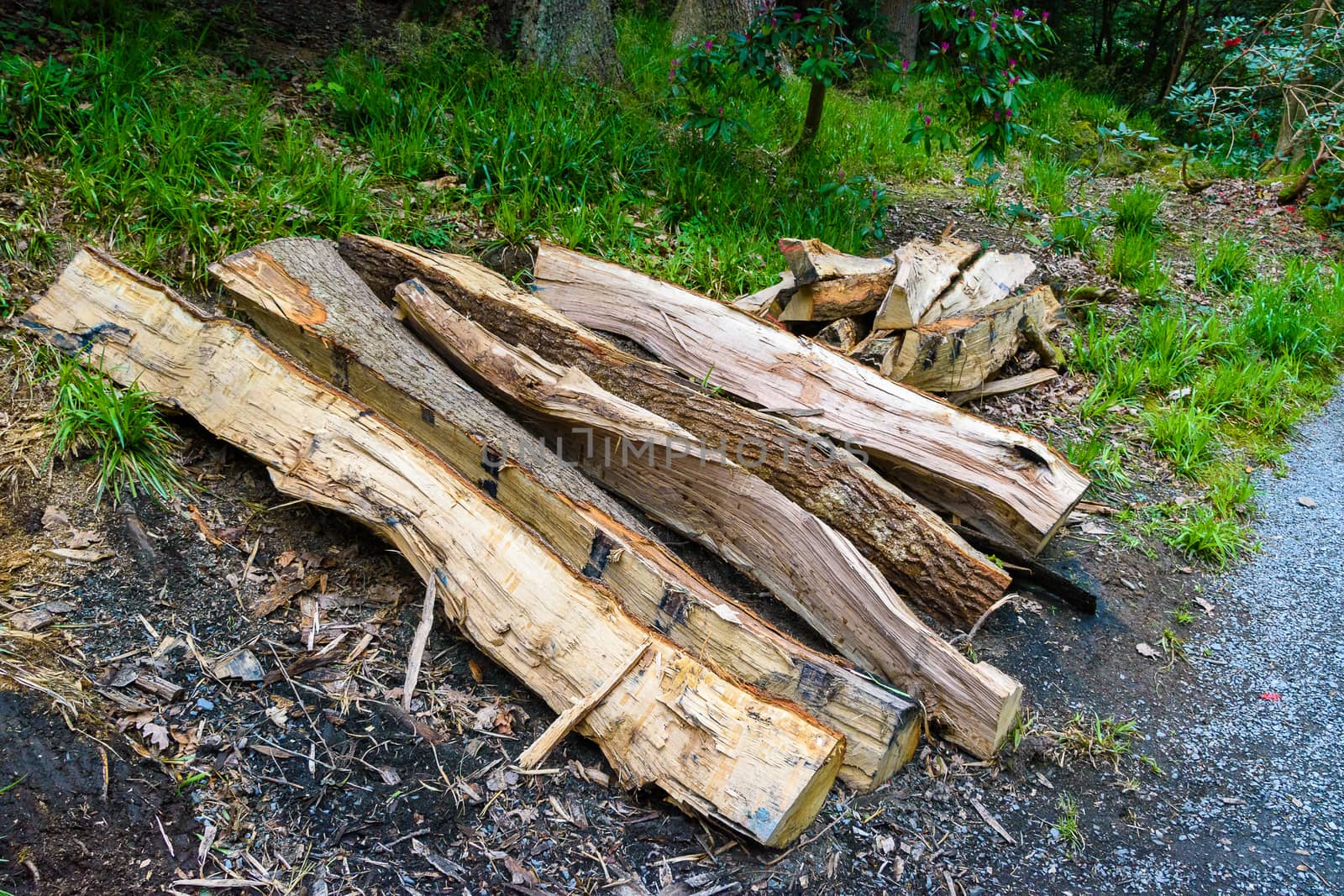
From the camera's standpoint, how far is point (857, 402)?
3.47m

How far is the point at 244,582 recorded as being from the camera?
292cm

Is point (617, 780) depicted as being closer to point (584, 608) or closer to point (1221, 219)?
point (584, 608)

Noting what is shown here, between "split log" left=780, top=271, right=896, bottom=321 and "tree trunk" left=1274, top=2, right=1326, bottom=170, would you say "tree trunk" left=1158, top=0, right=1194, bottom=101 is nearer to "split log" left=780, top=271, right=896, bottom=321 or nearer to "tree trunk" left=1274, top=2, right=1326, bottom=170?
"tree trunk" left=1274, top=2, right=1326, bottom=170

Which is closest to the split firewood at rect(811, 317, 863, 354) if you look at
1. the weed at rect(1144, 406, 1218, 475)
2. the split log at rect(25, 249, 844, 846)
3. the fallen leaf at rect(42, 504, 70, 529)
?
the weed at rect(1144, 406, 1218, 475)

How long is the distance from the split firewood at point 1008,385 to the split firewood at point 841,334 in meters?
0.57

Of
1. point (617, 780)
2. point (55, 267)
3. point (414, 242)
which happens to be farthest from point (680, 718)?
point (55, 267)

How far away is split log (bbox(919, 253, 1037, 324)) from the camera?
434 centimetres

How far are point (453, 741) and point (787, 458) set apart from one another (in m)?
1.56

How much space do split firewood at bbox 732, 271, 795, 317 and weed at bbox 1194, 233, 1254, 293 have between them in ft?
10.7

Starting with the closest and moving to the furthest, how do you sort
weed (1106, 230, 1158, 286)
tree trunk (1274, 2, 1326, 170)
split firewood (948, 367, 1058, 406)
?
split firewood (948, 367, 1058, 406) → weed (1106, 230, 1158, 286) → tree trunk (1274, 2, 1326, 170)

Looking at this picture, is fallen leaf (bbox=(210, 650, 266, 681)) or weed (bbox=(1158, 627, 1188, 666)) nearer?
fallen leaf (bbox=(210, 650, 266, 681))

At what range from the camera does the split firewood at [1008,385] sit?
428 cm

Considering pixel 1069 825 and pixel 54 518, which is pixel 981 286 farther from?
pixel 54 518

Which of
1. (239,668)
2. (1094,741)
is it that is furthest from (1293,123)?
(239,668)
